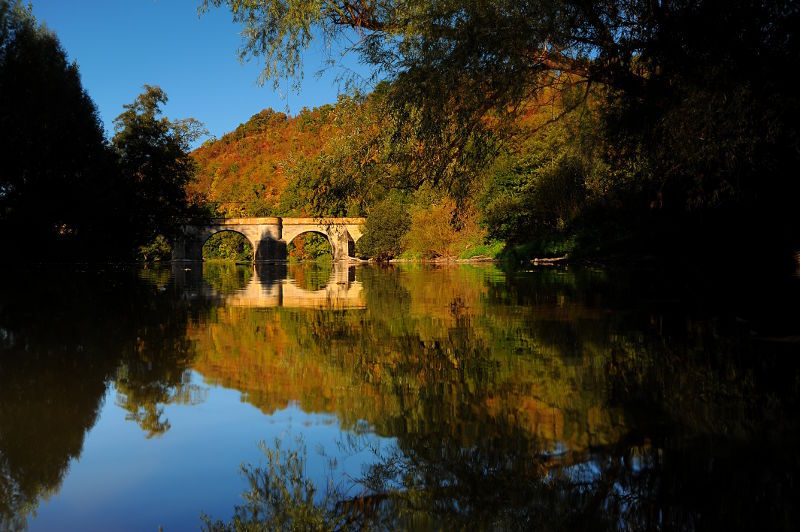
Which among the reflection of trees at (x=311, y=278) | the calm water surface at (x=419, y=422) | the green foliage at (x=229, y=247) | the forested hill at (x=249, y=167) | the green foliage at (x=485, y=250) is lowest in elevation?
the calm water surface at (x=419, y=422)

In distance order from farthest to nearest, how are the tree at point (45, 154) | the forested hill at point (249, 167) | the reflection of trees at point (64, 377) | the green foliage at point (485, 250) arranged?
the forested hill at point (249, 167)
the green foliage at point (485, 250)
the tree at point (45, 154)
the reflection of trees at point (64, 377)

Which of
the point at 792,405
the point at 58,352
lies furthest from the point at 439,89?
the point at 792,405

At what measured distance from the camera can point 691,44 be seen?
6953 millimetres

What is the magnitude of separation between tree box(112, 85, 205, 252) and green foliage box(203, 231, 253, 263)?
42520 millimetres

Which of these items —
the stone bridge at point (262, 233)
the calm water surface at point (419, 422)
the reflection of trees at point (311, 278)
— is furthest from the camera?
the stone bridge at point (262, 233)

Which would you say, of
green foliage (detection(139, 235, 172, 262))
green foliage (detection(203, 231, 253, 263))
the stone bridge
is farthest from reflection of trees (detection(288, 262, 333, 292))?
green foliage (detection(203, 231, 253, 263))

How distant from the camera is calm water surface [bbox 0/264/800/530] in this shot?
174cm

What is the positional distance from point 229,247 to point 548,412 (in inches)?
3220

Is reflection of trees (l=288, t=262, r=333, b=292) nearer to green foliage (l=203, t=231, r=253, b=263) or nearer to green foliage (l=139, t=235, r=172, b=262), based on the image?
green foliage (l=139, t=235, r=172, b=262)

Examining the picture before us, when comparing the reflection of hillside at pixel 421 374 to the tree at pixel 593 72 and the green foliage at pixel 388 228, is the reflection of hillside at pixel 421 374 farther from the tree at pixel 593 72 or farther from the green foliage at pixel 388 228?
the green foliage at pixel 388 228

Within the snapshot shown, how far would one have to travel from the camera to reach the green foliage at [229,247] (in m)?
78.4

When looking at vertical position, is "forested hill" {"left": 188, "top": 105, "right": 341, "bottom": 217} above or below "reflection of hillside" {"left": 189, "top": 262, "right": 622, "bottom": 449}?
above

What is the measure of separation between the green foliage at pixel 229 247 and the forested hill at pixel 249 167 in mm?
2907

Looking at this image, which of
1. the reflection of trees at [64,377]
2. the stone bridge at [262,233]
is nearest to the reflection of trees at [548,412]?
the reflection of trees at [64,377]
